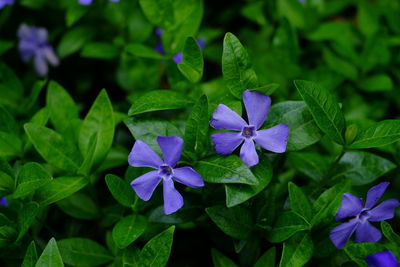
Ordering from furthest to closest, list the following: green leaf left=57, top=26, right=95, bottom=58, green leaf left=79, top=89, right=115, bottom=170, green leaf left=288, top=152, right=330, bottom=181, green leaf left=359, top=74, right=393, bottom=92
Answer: green leaf left=57, top=26, right=95, bottom=58 → green leaf left=359, top=74, right=393, bottom=92 → green leaf left=288, top=152, right=330, bottom=181 → green leaf left=79, top=89, right=115, bottom=170

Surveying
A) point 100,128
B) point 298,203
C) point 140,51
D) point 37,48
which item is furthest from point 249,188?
point 37,48

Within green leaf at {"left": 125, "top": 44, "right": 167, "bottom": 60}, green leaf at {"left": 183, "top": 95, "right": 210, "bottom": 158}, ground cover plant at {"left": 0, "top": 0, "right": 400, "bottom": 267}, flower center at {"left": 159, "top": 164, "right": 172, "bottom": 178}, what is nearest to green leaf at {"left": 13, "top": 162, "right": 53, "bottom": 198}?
ground cover plant at {"left": 0, "top": 0, "right": 400, "bottom": 267}

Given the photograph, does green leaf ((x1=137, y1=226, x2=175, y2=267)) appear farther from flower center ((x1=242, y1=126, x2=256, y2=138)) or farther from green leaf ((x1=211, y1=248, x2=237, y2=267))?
flower center ((x1=242, y1=126, x2=256, y2=138))

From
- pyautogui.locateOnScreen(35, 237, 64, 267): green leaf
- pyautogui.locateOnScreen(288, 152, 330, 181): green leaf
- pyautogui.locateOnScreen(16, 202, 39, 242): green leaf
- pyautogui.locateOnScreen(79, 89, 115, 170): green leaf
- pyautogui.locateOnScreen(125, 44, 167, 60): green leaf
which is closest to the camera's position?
pyautogui.locateOnScreen(35, 237, 64, 267): green leaf

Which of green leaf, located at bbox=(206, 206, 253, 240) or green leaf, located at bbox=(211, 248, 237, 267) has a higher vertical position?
green leaf, located at bbox=(206, 206, 253, 240)

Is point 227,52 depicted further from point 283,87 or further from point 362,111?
point 362,111

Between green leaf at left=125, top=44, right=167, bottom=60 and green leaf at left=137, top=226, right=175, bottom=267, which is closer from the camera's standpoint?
green leaf at left=137, top=226, right=175, bottom=267
